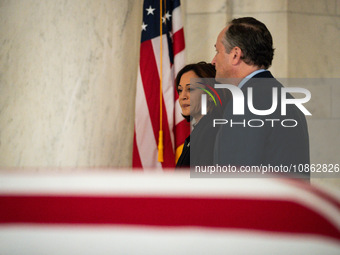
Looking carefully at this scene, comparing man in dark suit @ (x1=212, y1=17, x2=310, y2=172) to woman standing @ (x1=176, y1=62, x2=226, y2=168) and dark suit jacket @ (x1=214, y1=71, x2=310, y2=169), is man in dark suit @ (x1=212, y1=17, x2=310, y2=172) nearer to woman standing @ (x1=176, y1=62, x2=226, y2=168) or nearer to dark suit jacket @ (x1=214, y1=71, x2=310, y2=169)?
dark suit jacket @ (x1=214, y1=71, x2=310, y2=169)

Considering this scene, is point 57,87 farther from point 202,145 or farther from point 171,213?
point 171,213

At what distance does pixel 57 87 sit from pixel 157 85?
102 cm

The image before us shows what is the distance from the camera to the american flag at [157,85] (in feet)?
9.75

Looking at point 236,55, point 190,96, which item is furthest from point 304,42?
point 236,55

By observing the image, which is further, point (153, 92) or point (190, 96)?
point (153, 92)

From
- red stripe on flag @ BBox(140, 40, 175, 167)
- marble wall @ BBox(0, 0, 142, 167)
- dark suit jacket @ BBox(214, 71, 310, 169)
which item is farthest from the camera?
marble wall @ BBox(0, 0, 142, 167)

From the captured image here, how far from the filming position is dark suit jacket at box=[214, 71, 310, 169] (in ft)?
4.10

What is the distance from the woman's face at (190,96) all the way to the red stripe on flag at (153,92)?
2.75ft

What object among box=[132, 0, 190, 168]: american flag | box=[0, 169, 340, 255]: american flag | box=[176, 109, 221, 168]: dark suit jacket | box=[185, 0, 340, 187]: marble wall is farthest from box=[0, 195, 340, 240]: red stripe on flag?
box=[185, 0, 340, 187]: marble wall

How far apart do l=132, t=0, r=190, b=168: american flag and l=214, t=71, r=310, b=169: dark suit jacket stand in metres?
1.59

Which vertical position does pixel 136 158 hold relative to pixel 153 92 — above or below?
below

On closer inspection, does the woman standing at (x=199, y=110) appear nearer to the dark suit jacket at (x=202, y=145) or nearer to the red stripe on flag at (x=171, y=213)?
the dark suit jacket at (x=202, y=145)

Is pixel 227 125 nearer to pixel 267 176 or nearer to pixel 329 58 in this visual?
pixel 267 176

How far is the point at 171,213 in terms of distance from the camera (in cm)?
38
